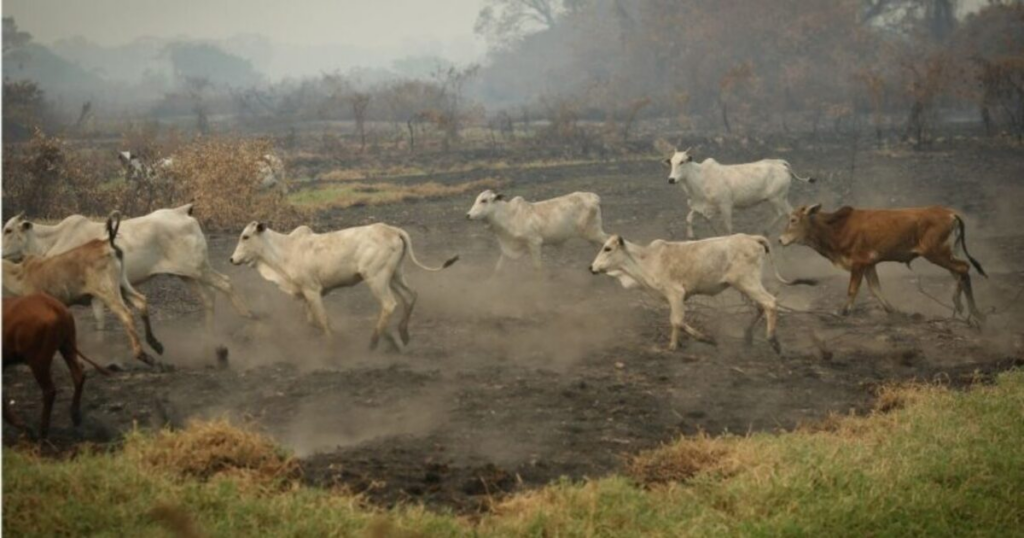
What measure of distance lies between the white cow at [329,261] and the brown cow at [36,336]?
3.25 metres

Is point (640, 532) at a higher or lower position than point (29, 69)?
lower

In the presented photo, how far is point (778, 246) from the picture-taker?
640 inches

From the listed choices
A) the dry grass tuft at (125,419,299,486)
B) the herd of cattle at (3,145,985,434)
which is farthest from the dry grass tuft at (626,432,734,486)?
the herd of cattle at (3,145,985,434)

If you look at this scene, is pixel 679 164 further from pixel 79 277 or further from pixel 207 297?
pixel 79 277

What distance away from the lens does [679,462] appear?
7.61 m

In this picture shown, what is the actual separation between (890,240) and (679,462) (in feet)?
17.0

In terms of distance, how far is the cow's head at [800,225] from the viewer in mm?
12297

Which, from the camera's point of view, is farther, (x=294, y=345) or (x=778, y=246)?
(x=778, y=246)

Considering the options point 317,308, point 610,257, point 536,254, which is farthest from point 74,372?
point 536,254

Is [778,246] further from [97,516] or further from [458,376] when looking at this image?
[97,516]

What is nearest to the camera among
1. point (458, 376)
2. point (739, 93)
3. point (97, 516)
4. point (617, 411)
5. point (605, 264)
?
point (97, 516)

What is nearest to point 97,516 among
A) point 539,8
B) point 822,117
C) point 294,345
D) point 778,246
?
point 294,345

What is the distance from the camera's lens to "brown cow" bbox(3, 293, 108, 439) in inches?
305

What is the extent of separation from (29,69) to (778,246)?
11983 millimetres
